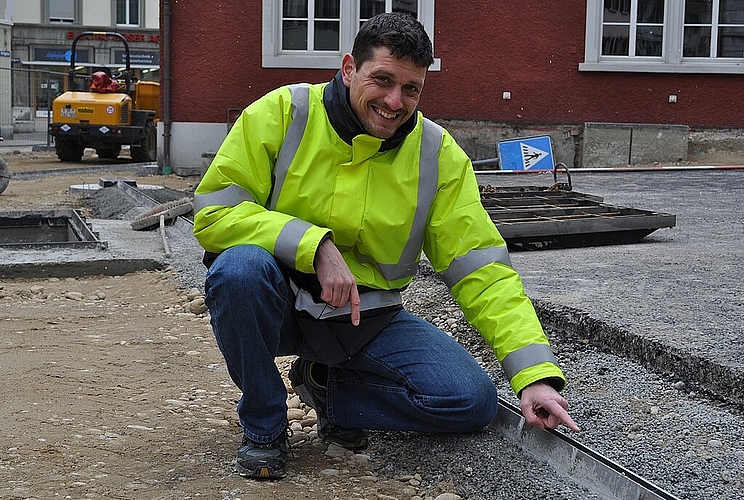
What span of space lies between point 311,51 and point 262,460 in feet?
40.6

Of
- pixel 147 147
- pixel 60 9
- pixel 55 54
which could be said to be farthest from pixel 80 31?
pixel 147 147

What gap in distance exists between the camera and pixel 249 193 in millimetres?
3115

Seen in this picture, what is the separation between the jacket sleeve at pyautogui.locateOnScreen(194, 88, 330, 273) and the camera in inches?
119

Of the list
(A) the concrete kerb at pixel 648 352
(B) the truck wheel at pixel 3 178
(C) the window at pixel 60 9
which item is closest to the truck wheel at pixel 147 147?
(B) the truck wheel at pixel 3 178

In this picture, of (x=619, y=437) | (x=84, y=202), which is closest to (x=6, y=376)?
(x=619, y=437)

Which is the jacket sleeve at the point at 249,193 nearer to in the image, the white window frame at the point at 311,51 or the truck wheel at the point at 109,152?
the white window frame at the point at 311,51

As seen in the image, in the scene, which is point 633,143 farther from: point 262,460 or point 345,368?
point 262,460

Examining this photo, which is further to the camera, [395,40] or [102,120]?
[102,120]

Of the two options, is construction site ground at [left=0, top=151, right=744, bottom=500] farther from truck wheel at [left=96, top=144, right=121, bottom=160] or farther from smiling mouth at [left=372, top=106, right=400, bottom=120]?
truck wheel at [left=96, top=144, right=121, bottom=160]

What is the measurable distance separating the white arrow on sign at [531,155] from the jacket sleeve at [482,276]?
11160 mm

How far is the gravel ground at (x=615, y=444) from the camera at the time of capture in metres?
2.83

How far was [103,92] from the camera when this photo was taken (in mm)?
19125

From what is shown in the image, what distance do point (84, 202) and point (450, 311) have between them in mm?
8017

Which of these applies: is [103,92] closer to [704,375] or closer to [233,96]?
[233,96]
